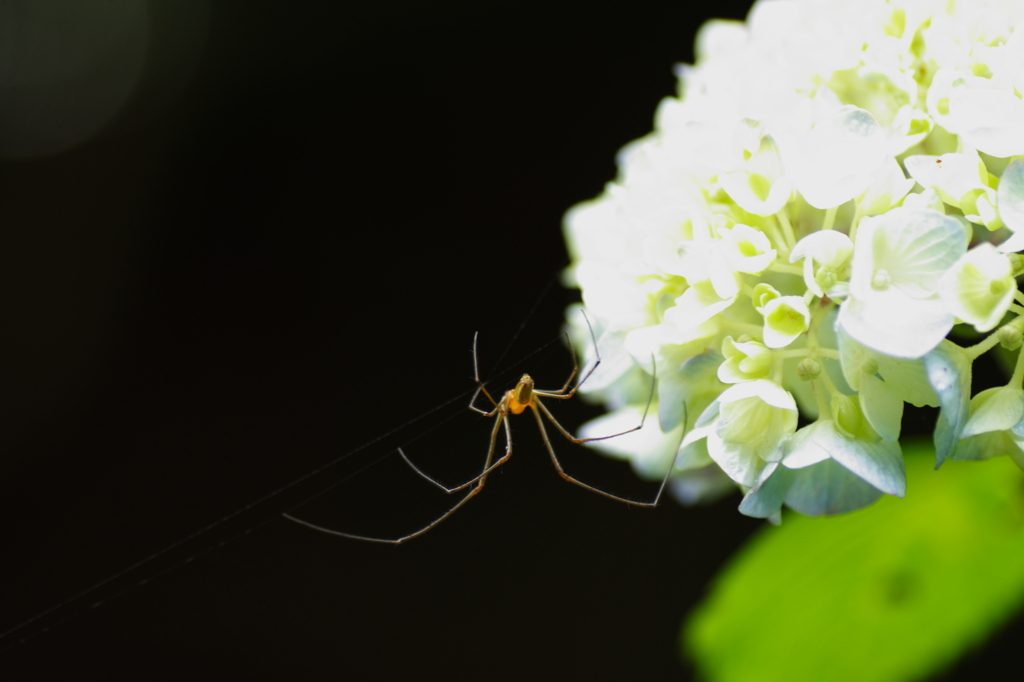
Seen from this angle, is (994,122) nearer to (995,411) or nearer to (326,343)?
(995,411)

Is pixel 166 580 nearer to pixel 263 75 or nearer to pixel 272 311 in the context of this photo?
pixel 272 311

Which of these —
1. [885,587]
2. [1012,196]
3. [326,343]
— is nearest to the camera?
[1012,196]

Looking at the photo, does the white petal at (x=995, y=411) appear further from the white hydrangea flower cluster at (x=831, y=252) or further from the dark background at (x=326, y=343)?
the dark background at (x=326, y=343)

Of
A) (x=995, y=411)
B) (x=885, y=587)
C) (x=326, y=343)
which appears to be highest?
(x=326, y=343)

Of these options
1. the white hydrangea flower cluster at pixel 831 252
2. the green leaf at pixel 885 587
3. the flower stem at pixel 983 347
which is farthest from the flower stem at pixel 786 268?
the green leaf at pixel 885 587

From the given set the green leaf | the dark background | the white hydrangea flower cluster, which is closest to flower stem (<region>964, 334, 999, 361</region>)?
the white hydrangea flower cluster

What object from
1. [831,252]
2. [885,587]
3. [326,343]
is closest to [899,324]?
[831,252]

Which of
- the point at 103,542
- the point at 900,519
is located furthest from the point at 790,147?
the point at 103,542
